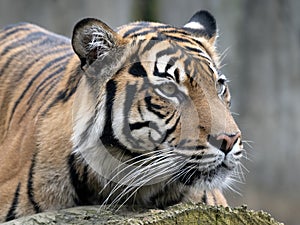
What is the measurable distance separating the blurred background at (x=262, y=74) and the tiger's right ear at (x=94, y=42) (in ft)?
16.6

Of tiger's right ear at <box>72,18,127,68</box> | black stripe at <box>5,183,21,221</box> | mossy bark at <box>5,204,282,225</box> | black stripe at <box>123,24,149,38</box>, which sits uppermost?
black stripe at <box>123,24,149,38</box>

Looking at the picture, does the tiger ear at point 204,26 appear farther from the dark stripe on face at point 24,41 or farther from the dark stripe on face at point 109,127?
the dark stripe on face at point 24,41

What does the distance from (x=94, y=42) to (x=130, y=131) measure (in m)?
0.42

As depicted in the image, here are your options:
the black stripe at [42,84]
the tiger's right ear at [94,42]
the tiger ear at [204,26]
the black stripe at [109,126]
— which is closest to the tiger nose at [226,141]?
the black stripe at [109,126]

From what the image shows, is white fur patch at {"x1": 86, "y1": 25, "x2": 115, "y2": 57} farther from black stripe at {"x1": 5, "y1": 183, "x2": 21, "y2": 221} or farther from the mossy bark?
the mossy bark

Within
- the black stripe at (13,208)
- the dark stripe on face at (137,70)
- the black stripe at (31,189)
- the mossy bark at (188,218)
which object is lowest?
the black stripe at (13,208)

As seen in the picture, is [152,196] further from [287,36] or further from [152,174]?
[287,36]

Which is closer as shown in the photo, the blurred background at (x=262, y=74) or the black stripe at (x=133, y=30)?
the black stripe at (x=133, y=30)

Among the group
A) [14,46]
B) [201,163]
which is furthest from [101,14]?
[201,163]

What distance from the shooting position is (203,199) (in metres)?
3.26

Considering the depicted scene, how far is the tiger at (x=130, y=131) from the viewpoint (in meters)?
2.88

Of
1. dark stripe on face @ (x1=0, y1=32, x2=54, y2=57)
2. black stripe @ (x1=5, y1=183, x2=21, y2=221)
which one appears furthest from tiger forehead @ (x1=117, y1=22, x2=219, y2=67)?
dark stripe on face @ (x1=0, y1=32, x2=54, y2=57)

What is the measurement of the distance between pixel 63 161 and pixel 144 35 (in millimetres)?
676

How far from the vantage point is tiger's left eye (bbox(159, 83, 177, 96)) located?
297 cm
